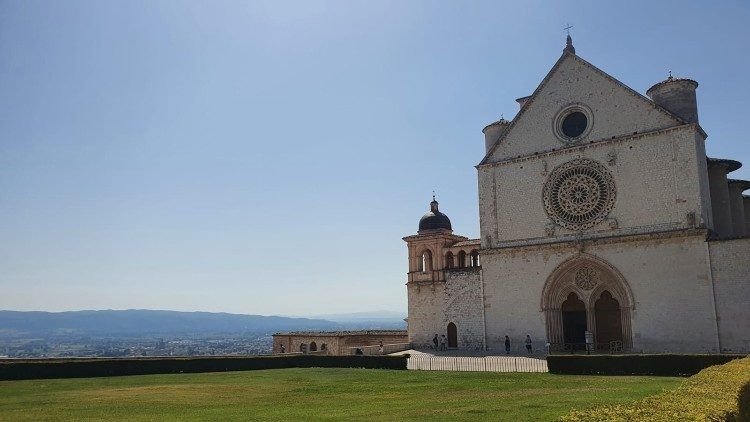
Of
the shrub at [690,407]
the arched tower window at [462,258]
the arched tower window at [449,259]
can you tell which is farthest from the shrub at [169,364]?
the shrub at [690,407]

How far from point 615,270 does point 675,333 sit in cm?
432

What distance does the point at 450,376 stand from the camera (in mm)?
25859

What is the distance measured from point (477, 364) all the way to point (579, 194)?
12.1 meters

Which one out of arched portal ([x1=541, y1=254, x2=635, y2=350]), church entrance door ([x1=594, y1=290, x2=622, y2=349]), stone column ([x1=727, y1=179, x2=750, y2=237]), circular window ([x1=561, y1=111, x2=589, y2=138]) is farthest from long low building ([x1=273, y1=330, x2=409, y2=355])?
stone column ([x1=727, y1=179, x2=750, y2=237])

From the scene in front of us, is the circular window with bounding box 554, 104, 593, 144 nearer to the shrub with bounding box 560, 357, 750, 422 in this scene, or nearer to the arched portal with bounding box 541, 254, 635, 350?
the arched portal with bounding box 541, 254, 635, 350

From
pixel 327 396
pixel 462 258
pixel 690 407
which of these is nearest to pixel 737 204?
pixel 462 258

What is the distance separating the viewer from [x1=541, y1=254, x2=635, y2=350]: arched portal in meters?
33.9

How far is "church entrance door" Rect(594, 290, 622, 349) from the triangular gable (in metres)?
9.18

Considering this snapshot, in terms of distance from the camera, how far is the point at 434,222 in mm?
45062

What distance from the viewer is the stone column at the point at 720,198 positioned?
36.0m

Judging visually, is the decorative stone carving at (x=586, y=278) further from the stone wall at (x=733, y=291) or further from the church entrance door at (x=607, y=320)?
the stone wall at (x=733, y=291)

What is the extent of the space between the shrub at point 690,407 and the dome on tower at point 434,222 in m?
32.0

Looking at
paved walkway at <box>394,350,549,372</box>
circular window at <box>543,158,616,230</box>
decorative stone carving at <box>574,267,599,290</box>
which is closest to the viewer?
paved walkway at <box>394,350,549,372</box>

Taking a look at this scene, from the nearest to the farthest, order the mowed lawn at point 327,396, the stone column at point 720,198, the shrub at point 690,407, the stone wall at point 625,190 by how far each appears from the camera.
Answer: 1. the shrub at point 690,407
2. the mowed lawn at point 327,396
3. the stone wall at point 625,190
4. the stone column at point 720,198
